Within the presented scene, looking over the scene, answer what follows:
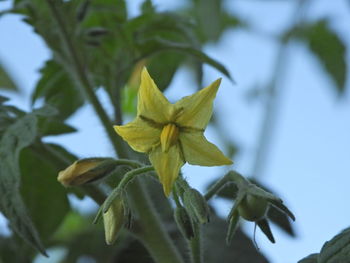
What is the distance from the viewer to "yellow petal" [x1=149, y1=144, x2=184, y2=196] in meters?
1.00

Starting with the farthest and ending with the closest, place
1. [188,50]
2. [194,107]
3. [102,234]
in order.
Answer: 1. [102,234]
2. [188,50]
3. [194,107]

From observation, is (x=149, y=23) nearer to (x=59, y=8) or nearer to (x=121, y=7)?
(x=121, y=7)

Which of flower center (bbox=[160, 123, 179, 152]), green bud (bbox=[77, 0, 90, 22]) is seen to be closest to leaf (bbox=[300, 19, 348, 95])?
green bud (bbox=[77, 0, 90, 22])

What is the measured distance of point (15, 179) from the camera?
1.06 metres

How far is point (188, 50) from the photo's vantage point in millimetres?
1372

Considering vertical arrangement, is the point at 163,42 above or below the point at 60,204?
above

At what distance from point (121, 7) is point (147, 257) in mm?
496

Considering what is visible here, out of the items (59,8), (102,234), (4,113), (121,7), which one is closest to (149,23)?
(121,7)

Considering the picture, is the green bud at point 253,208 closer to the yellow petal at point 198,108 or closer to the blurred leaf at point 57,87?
the yellow petal at point 198,108

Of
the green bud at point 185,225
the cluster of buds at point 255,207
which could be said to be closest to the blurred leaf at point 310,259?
the cluster of buds at point 255,207

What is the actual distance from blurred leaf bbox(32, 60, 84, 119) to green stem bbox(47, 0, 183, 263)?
4.5 inches

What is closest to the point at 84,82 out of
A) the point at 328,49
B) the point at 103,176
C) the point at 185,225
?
the point at 103,176

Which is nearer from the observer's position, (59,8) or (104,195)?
(104,195)

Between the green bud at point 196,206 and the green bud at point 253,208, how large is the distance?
6cm
